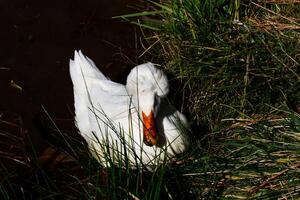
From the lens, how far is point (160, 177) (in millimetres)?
2797

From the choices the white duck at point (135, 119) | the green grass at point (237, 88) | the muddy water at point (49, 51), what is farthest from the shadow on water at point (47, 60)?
the green grass at point (237, 88)

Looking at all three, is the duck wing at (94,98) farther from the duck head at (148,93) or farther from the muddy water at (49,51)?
the duck head at (148,93)

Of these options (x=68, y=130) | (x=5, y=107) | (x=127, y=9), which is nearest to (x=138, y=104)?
(x=68, y=130)

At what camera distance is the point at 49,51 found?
5.02 meters

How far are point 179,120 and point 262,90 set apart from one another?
558 mm

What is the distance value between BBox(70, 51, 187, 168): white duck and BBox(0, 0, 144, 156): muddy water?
331mm

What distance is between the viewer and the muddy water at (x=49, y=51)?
4492 mm

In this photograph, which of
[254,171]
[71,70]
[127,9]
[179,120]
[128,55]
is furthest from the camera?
[127,9]

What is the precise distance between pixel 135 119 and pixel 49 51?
1569 millimetres

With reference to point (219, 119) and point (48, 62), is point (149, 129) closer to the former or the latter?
point (219, 119)

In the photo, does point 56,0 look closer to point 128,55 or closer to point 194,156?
point 128,55

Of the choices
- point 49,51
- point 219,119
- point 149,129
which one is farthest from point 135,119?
point 49,51

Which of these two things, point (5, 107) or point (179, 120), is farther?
point (5, 107)

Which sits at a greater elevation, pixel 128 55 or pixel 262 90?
pixel 128 55
